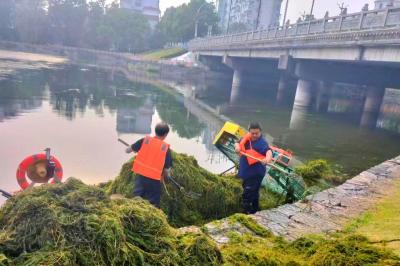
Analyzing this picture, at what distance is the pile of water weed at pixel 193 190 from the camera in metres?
7.13

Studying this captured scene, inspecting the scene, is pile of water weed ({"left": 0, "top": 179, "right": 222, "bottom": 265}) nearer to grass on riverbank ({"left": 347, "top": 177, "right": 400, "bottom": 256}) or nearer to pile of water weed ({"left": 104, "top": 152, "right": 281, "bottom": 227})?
grass on riverbank ({"left": 347, "top": 177, "right": 400, "bottom": 256})

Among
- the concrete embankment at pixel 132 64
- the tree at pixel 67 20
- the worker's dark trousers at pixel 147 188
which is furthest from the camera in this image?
the tree at pixel 67 20

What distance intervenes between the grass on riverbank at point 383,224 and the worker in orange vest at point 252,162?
1869 mm

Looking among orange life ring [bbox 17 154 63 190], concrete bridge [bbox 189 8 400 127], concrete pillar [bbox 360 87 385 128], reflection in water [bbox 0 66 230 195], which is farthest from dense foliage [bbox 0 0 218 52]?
orange life ring [bbox 17 154 63 190]

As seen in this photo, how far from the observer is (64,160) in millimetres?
11570

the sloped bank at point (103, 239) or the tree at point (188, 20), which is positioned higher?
the tree at point (188, 20)

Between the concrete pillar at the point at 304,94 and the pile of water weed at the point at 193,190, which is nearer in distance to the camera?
the pile of water weed at the point at 193,190

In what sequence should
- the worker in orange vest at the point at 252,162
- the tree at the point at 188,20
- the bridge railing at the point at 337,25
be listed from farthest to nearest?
the tree at the point at 188,20 → the bridge railing at the point at 337,25 → the worker in orange vest at the point at 252,162

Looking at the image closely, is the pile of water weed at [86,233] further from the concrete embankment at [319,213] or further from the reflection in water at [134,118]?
the reflection in water at [134,118]

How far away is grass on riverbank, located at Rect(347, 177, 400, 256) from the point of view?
16.6ft

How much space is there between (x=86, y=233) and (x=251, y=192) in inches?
186

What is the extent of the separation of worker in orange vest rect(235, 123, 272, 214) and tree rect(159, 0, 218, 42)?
8605cm

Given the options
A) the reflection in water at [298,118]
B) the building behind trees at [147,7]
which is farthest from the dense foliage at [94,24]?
the reflection in water at [298,118]

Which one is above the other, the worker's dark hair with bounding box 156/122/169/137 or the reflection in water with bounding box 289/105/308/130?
the worker's dark hair with bounding box 156/122/169/137
